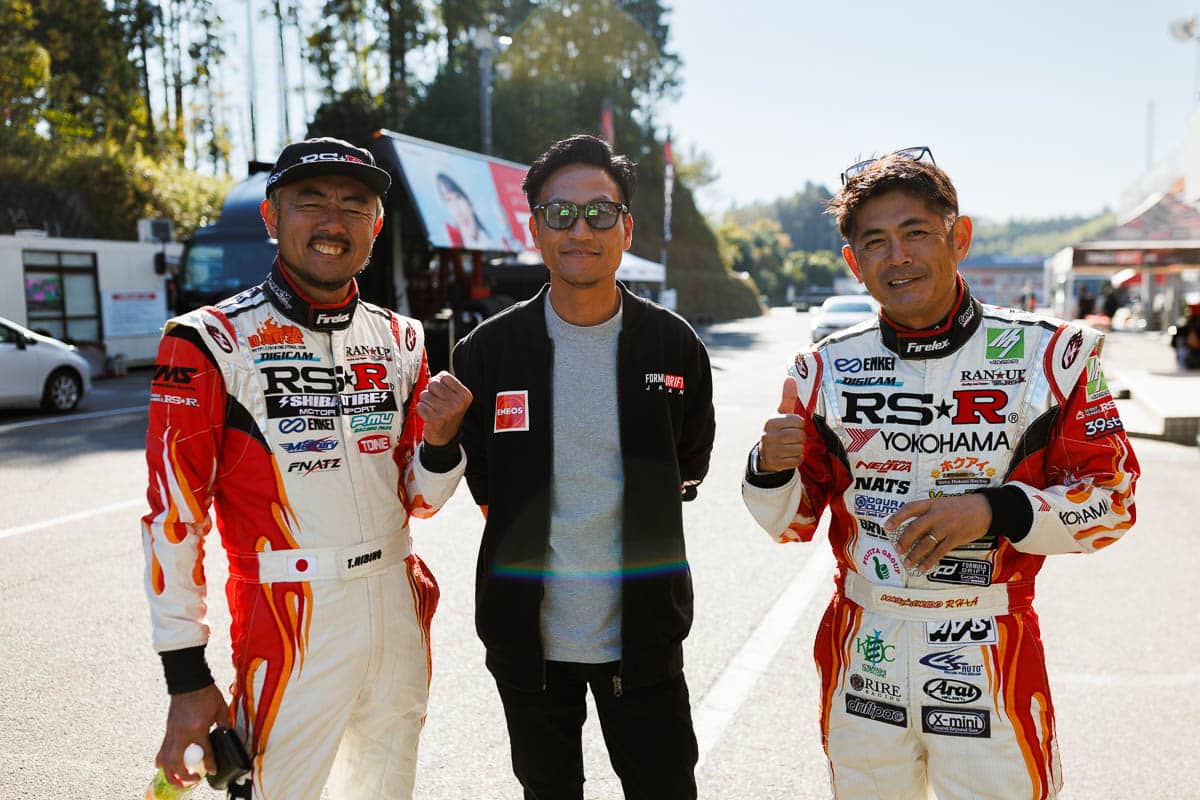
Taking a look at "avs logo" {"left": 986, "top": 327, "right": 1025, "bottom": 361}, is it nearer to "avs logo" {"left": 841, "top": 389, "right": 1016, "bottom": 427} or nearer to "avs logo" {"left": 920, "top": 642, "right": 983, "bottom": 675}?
"avs logo" {"left": 841, "top": 389, "right": 1016, "bottom": 427}

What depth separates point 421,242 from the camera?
14930 millimetres

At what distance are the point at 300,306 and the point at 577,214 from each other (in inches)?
29.1

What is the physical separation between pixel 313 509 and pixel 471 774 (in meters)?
1.63

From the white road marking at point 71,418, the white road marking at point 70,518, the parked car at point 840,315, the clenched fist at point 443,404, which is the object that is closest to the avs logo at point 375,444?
the clenched fist at point 443,404

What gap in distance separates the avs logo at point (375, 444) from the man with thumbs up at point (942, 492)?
3.02 ft

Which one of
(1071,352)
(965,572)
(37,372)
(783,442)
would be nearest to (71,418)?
(37,372)

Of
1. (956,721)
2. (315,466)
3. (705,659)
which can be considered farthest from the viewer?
(705,659)

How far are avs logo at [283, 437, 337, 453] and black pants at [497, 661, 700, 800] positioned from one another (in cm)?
77

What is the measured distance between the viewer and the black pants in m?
2.33

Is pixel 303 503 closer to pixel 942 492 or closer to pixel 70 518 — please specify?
pixel 942 492

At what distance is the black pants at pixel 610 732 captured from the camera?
233cm

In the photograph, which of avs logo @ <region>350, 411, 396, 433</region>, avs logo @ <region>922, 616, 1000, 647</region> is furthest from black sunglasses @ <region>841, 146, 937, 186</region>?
avs logo @ <region>350, 411, 396, 433</region>

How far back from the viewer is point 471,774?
3.35 m

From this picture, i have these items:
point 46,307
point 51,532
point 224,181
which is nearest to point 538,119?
point 224,181
